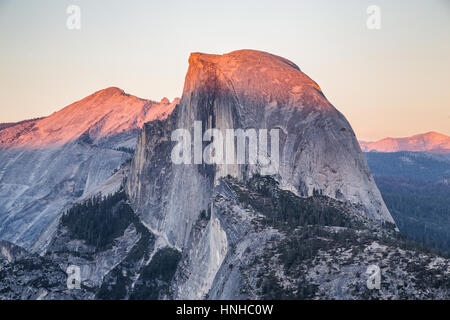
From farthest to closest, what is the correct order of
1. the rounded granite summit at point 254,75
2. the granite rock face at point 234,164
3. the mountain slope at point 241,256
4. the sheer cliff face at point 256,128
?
the rounded granite summit at point 254,75, the sheer cliff face at point 256,128, the granite rock face at point 234,164, the mountain slope at point 241,256

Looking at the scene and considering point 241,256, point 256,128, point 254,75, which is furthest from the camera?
point 254,75

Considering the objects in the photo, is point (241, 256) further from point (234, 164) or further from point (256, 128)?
point (256, 128)

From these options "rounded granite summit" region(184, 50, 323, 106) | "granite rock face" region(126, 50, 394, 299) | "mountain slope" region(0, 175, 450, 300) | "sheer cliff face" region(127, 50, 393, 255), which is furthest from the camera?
"rounded granite summit" region(184, 50, 323, 106)

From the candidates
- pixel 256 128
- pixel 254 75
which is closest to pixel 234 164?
pixel 256 128

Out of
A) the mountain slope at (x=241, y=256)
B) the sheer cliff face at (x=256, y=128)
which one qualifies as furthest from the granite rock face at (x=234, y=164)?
the mountain slope at (x=241, y=256)

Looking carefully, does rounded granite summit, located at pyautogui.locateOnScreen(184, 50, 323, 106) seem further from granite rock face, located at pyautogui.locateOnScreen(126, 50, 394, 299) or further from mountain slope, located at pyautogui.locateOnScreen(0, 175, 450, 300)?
mountain slope, located at pyautogui.locateOnScreen(0, 175, 450, 300)

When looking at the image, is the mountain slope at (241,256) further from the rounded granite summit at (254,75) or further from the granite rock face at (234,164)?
the rounded granite summit at (254,75)

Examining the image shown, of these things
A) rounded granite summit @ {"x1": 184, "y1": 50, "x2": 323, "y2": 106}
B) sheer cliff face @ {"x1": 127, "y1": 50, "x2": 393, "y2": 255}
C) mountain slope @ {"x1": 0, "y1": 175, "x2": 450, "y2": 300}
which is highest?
rounded granite summit @ {"x1": 184, "y1": 50, "x2": 323, "y2": 106}

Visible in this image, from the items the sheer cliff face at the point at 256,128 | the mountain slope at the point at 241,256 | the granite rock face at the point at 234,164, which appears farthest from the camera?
the sheer cliff face at the point at 256,128

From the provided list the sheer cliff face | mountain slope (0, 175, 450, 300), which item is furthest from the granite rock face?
mountain slope (0, 175, 450, 300)
